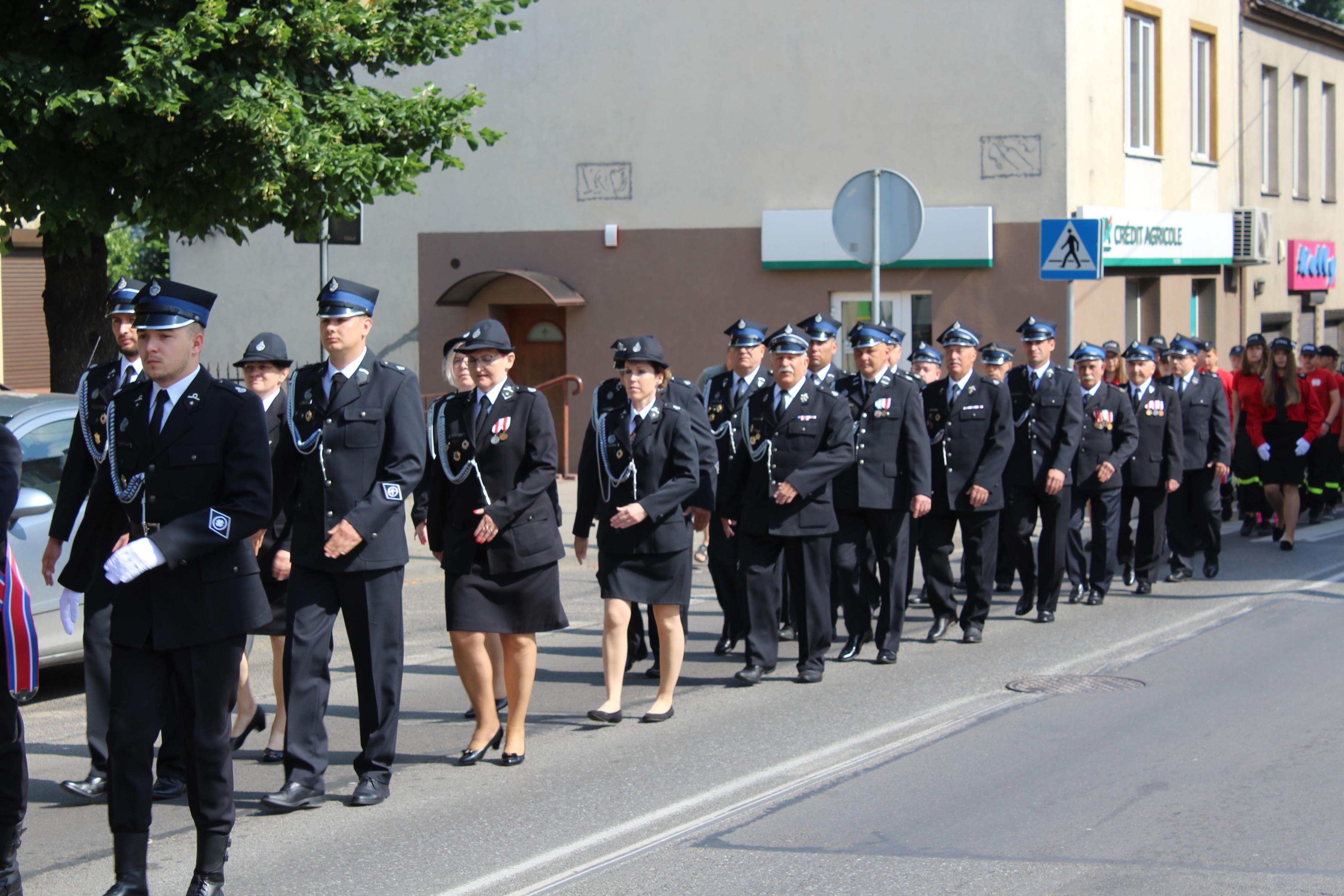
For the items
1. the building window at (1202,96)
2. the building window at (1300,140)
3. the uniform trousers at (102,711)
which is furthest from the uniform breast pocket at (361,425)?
the building window at (1300,140)

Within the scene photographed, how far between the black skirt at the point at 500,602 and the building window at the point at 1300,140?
2406 centimetres

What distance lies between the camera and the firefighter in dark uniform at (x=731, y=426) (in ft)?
31.0

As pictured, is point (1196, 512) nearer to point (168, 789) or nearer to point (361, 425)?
point (361, 425)

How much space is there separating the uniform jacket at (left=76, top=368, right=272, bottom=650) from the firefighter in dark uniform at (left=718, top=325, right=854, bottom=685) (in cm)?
396

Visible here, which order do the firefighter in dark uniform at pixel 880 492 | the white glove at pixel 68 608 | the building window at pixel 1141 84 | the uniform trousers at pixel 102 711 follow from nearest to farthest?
the white glove at pixel 68 608, the uniform trousers at pixel 102 711, the firefighter in dark uniform at pixel 880 492, the building window at pixel 1141 84

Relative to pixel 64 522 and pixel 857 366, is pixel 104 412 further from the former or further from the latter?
pixel 857 366

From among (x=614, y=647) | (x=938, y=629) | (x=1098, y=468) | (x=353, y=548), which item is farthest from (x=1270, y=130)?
(x=353, y=548)

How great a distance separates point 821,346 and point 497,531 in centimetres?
318

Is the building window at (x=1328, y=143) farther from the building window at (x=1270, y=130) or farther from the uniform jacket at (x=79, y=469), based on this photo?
the uniform jacket at (x=79, y=469)

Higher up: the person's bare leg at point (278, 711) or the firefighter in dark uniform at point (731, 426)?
the firefighter in dark uniform at point (731, 426)

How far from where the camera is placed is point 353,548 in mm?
6168

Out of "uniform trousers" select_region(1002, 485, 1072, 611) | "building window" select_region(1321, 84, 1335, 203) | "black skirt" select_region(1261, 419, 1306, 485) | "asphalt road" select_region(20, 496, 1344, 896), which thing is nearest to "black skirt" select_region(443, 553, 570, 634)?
"asphalt road" select_region(20, 496, 1344, 896)

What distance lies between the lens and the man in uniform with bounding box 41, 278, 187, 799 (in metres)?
5.78

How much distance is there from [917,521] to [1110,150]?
38.7 ft
